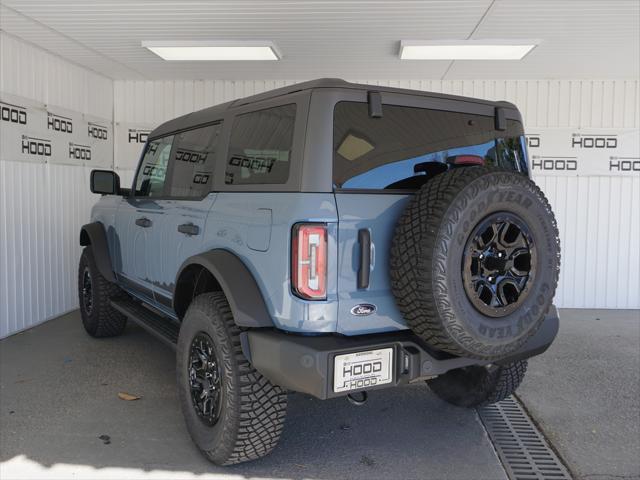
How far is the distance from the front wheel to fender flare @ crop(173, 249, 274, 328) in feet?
4.99

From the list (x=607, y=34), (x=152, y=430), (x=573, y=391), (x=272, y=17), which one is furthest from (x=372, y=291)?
(x=607, y=34)

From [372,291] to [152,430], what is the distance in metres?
1.83

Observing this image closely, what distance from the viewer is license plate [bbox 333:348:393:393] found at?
2.58 m

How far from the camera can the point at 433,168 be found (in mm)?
2938

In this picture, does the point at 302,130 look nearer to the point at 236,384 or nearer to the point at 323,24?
the point at 236,384

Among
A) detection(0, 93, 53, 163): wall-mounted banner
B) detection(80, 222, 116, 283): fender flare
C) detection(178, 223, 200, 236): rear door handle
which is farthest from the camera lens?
detection(0, 93, 53, 163): wall-mounted banner

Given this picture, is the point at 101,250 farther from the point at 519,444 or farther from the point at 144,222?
the point at 519,444

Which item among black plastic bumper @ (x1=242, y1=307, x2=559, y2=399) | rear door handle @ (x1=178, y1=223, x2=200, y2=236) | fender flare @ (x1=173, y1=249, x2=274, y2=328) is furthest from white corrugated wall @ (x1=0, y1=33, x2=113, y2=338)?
black plastic bumper @ (x1=242, y1=307, x2=559, y2=399)

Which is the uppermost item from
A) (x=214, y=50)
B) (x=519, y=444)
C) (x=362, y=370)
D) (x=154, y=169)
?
(x=214, y=50)

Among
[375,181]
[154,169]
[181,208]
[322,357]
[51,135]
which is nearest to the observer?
[322,357]

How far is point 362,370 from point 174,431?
158cm

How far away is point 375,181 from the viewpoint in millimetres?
2771

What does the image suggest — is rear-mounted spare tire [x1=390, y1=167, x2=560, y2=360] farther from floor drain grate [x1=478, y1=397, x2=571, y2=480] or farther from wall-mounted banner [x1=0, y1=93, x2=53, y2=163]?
wall-mounted banner [x1=0, y1=93, x2=53, y2=163]

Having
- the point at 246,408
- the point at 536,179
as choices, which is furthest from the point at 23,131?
the point at 536,179
